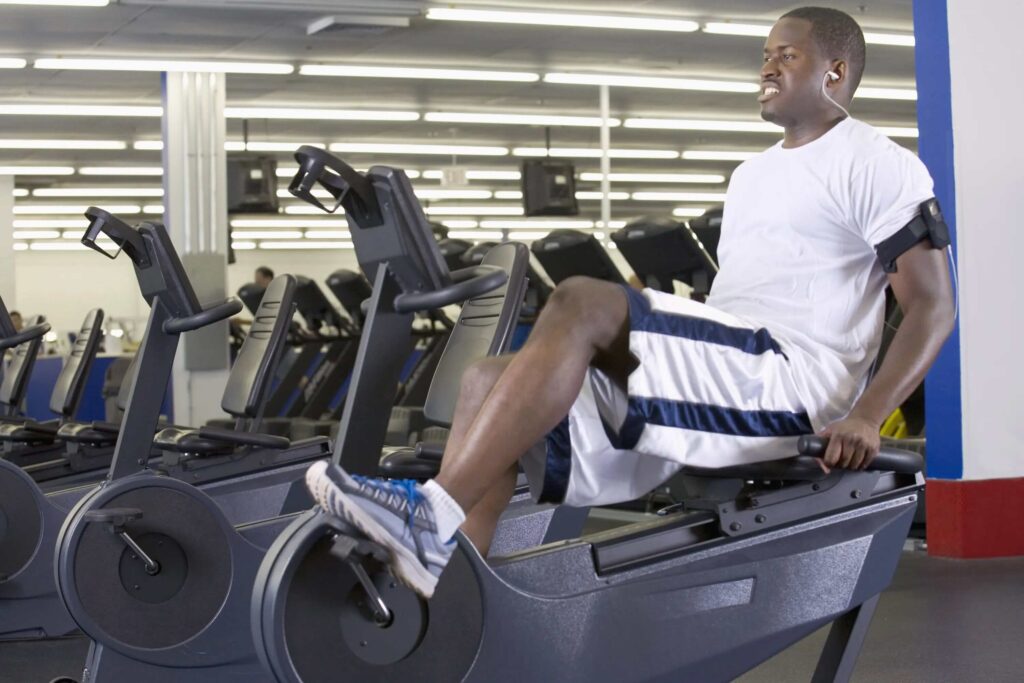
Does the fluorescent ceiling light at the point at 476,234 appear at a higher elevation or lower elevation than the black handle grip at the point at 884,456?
higher

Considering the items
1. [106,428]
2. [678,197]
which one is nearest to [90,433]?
[106,428]

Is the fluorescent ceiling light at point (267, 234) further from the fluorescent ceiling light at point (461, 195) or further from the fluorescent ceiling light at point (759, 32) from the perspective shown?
the fluorescent ceiling light at point (759, 32)

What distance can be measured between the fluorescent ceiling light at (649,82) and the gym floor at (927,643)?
6509 mm

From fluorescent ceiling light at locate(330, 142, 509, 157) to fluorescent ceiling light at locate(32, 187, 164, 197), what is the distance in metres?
3.94

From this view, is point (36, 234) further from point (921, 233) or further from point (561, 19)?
point (921, 233)

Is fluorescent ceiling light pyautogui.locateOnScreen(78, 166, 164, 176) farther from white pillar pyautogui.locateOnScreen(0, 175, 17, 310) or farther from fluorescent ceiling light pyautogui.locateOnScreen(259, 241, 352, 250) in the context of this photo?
fluorescent ceiling light pyautogui.locateOnScreen(259, 241, 352, 250)

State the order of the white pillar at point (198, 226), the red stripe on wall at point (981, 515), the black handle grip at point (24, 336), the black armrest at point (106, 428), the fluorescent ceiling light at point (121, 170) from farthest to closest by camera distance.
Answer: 1. the fluorescent ceiling light at point (121, 170)
2. the white pillar at point (198, 226)
3. the red stripe on wall at point (981, 515)
4. the black handle grip at point (24, 336)
5. the black armrest at point (106, 428)

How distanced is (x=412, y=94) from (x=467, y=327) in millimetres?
8623

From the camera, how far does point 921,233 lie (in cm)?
231

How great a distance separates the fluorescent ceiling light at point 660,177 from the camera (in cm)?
1641

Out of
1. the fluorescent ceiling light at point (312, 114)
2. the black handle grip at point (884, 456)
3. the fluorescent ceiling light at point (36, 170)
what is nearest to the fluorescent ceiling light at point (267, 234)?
the fluorescent ceiling light at point (36, 170)

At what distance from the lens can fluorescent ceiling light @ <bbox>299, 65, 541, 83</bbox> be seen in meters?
9.97

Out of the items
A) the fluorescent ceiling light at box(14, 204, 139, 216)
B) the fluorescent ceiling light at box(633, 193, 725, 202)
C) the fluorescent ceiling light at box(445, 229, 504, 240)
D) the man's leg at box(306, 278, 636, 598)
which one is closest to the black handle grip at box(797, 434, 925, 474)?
the man's leg at box(306, 278, 636, 598)

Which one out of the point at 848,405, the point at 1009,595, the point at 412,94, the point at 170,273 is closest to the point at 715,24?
the point at 412,94
